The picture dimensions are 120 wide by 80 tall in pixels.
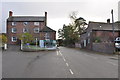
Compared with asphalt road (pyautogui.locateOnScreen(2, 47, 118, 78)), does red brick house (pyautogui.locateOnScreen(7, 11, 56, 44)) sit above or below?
above

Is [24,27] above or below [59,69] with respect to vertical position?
above

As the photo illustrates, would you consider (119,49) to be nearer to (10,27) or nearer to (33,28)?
(33,28)

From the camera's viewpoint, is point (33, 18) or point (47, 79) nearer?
point (47, 79)

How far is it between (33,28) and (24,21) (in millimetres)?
4607

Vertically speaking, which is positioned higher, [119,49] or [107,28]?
[107,28]

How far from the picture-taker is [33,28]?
61906 millimetres

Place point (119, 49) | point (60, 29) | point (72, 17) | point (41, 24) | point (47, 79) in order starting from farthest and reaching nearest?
point (60, 29) → point (72, 17) → point (41, 24) → point (119, 49) → point (47, 79)

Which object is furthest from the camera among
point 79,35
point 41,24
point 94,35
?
point 79,35

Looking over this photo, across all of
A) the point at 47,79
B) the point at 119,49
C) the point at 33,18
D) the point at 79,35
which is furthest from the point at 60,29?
the point at 47,79

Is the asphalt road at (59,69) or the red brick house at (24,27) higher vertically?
the red brick house at (24,27)

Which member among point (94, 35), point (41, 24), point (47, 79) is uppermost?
point (41, 24)

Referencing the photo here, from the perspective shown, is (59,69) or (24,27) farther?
(24,27)

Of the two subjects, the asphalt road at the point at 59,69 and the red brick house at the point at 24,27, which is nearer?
the asphalt road at the point at 59,69

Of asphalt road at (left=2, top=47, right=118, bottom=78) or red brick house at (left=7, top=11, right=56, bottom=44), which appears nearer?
asphalt road at (left=2, top=47, right=118, bottom=78)
